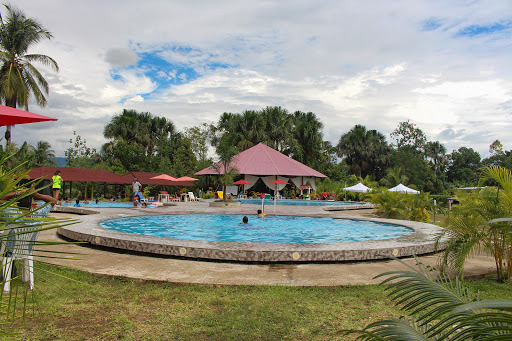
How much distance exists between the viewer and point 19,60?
2331 centimetres

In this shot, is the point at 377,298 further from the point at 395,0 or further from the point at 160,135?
the point at 160,135

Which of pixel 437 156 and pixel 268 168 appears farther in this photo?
pixel 437 156

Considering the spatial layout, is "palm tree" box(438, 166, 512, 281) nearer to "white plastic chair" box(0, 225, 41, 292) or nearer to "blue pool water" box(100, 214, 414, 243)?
"white plastic chair" box(0, 225, 41, 292)

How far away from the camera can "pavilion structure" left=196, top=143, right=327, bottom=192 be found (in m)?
34.2

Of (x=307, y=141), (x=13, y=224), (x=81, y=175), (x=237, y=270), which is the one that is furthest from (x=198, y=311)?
(x=307, y=141)

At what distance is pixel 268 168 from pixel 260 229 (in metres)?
21.3

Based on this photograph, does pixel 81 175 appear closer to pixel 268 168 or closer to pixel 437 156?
pixel 268 168

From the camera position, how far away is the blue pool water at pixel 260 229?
11.9m

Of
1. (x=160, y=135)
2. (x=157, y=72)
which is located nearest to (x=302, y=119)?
(x=160, y=135)

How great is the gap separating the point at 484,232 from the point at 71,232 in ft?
26.8

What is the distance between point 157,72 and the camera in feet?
78.6

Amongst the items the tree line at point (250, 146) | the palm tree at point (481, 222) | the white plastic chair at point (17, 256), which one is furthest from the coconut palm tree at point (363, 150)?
the white plastic chair at point (17, 256)

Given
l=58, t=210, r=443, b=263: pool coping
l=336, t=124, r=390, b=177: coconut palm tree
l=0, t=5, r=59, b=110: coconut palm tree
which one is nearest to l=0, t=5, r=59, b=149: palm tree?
l=0, t=5, r=59, b=110: coconut palm tree

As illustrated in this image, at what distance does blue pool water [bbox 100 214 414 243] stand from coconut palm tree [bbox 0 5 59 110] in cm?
1387
